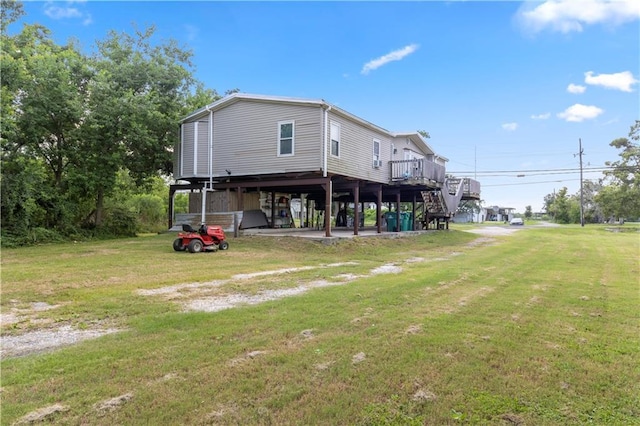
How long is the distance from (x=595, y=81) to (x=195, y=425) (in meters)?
24.9

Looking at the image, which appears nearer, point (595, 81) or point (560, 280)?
point (560, 280)

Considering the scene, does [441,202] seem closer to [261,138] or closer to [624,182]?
[261,138]

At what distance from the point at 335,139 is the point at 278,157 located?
2.43 m

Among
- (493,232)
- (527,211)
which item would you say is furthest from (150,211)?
(527,211)

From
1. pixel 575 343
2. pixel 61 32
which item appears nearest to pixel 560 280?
pixel 575 343

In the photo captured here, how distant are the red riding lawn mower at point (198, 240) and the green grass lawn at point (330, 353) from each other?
3.78 m

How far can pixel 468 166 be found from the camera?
149ft

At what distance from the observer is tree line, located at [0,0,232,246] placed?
516 inches

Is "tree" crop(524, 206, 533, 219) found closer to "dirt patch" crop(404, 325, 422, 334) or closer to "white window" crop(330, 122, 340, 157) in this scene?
"white window" crop(330, 122, 340, 157)

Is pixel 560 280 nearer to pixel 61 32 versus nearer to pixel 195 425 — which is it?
pixel 195 425

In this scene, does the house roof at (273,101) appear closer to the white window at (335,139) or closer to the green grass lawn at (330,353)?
the white window at (335,139)

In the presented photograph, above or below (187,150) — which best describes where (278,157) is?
below

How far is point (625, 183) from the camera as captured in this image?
37000 millimetres

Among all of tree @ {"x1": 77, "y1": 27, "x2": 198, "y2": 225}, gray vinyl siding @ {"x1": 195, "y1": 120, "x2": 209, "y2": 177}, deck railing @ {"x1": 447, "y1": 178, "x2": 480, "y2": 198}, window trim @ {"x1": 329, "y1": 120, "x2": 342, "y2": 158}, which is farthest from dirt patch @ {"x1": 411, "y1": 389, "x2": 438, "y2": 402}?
deck railing @ {"x1": 447, "y1": 178, "x2": 480, "y2": 198}
